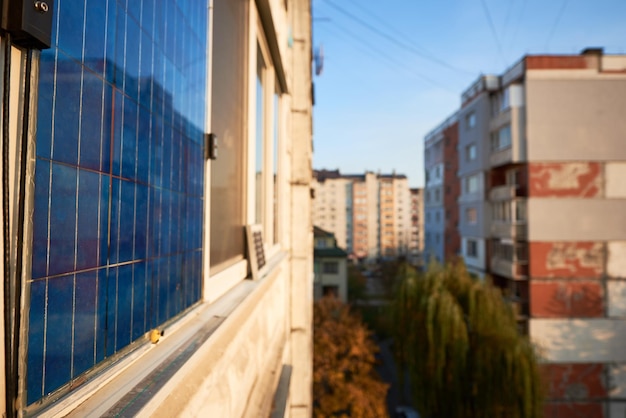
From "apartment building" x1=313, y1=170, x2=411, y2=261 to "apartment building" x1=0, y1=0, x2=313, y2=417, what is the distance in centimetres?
4999

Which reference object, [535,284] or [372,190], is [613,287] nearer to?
[535,284]

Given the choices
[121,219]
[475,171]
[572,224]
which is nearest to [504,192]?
[572,224]

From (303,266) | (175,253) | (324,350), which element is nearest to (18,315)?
(175,253)

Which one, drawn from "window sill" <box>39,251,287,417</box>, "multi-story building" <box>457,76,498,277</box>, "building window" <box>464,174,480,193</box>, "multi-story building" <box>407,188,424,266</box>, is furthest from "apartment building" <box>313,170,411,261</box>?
"window sill" <box>39,251,287,417</box>

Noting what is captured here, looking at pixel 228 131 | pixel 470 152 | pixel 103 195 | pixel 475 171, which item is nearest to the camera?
pixel 103 195

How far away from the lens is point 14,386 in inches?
20.9

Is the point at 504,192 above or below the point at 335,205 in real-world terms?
below

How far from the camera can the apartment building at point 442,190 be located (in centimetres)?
2045

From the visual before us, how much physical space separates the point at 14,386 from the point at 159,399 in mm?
248

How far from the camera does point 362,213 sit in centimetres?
5244

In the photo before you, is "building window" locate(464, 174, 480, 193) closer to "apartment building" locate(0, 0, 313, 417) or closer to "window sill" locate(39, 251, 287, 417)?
"apartment building" locate(0, 0, 313, 417)

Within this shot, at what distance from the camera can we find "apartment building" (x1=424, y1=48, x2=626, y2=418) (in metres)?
13.7

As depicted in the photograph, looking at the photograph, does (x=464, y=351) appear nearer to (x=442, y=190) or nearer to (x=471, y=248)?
(x=471, y=248)

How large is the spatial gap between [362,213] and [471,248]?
34.3m
